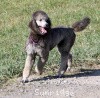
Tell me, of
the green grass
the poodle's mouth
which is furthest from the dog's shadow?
the poodle's mouth

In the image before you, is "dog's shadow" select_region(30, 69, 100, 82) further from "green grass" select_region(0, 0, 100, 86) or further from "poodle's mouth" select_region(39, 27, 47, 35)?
"poodle's mouth" select_region(39, 27, 47, 35)

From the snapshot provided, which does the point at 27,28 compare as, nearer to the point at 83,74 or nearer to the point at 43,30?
the point at 83,74

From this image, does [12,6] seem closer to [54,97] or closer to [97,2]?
[97,2]

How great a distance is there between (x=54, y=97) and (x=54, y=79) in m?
1.00

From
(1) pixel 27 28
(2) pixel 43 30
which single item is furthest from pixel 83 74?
(1) pixel 27 28

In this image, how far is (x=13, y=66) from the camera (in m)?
9.55

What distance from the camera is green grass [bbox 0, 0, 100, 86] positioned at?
33.3 ft

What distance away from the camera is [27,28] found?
49.6 feet

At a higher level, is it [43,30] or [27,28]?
[43,30]

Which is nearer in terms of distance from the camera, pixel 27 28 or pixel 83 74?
pixel 83 74

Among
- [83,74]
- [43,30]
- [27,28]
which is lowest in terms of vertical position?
[27,28]

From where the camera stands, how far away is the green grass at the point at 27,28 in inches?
399

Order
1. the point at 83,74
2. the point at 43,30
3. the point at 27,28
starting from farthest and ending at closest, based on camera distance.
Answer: the point at 27,28
the point at 83,74
the point at 43,30

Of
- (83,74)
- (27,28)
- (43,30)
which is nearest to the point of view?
(43,30)
